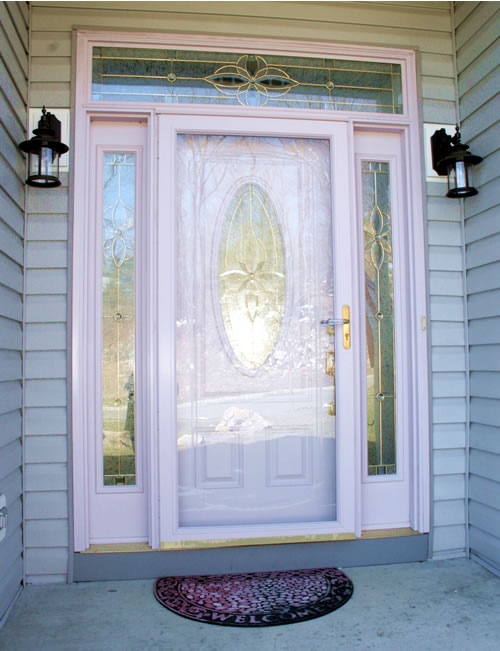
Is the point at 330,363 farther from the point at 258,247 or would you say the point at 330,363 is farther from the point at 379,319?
the point at 258,247

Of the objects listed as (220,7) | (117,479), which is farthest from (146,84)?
(117,479)

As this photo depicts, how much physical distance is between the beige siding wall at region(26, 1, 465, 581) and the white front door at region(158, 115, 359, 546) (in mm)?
459

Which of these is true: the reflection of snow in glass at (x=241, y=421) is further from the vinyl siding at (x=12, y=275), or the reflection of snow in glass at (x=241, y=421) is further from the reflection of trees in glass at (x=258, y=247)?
the vinyl siding at (x=12, y=275)

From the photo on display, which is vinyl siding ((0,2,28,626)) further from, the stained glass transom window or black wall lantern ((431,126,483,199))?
black wall lantern ((431,126,483,199))

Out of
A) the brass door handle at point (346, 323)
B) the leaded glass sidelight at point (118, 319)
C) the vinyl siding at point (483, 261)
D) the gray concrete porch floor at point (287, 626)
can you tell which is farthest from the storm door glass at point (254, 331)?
the vinyl siding at point (483, 261)

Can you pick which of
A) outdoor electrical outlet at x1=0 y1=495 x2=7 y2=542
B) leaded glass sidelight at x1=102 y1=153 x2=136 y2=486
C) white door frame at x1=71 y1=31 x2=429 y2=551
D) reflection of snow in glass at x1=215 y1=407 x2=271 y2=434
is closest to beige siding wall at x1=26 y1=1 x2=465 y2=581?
white door frame at x1=71 y1=31 x2=429 y2=551

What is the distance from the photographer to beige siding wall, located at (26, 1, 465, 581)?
2494mm

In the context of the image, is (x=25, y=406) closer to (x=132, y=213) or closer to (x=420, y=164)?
(x=132, y=213)

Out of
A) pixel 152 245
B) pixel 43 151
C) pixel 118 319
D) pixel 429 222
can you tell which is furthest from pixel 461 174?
pixel 43 151

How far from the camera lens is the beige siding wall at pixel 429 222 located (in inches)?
98.2

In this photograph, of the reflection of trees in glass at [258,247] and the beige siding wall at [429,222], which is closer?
the beige siding wall at [429,222]

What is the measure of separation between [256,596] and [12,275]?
5.67 ft

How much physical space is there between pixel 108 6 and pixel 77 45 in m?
0.24

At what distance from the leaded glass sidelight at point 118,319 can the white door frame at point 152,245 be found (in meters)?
0.08
